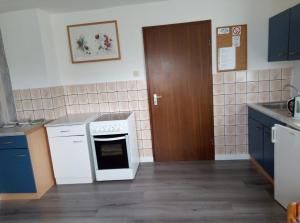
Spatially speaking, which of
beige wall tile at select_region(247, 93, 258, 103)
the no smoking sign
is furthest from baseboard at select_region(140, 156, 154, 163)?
the no smoking sign

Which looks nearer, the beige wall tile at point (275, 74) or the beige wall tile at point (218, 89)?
the beige wall tile at point (275, 74)

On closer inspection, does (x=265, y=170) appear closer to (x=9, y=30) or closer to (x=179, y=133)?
(x=179, y=133)

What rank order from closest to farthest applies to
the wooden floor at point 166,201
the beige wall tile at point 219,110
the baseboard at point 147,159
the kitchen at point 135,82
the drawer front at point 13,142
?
the wooden floor at point 166,201
the drawer front at point 13,142
the kitchen at point 135,82
the beige wall tile at point 219,110
the baseboard at point 147,159

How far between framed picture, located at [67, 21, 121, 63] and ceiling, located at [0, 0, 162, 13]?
0.78ft

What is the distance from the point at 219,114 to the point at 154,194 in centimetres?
148

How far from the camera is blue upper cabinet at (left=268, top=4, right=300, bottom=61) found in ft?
7.57

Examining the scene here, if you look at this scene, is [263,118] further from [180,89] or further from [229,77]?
[180,89]

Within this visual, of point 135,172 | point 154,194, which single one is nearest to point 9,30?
point 135,172

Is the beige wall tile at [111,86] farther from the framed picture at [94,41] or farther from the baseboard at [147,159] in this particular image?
the baseboard at [147,159]

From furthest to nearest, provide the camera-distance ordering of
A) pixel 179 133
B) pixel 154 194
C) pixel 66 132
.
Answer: pixel 179 133 → pixel 66 132 → pixel 154 194

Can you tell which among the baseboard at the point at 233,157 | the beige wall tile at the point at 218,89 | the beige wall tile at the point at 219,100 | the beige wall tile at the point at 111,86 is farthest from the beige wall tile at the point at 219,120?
the beige wall tile at the point at 111,86

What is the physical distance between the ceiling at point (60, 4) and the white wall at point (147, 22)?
0.13 m

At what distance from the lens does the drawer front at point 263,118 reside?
235 cm

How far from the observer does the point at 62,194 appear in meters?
2.82
